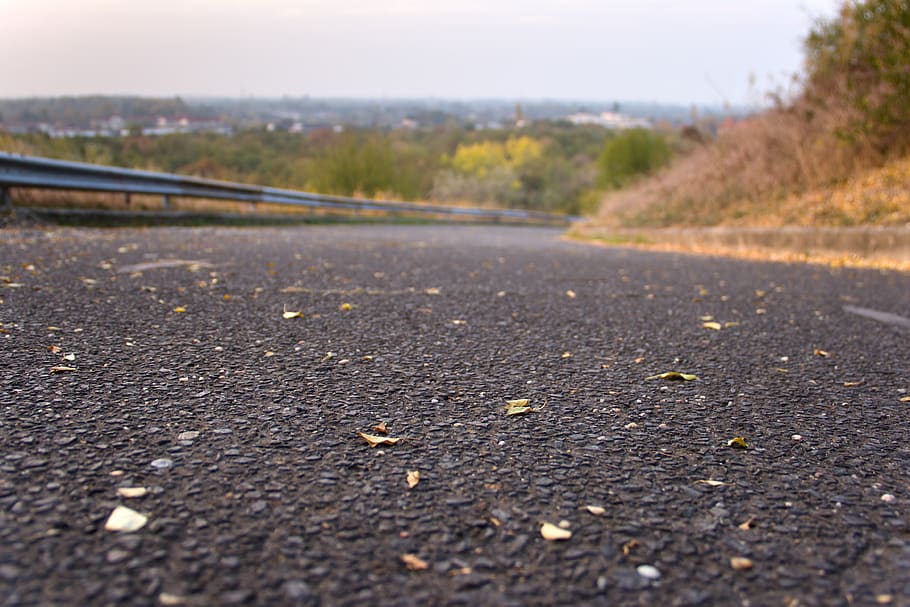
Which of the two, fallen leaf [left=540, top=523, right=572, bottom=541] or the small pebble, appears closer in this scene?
the small pebble

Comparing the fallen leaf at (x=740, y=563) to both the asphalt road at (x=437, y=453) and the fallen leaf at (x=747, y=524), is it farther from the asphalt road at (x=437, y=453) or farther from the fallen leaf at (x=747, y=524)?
the fallen leaf at (x=747, y=524)

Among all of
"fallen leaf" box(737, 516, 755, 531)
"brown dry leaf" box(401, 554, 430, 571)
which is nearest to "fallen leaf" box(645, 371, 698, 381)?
"fallen leaf" box(737, 516, 755, 531)

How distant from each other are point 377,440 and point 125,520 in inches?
34.2

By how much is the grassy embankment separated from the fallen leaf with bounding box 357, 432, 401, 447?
858 centimetres

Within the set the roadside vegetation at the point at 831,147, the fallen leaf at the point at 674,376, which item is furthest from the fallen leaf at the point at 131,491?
the roadside vegetation at the point at 831,147

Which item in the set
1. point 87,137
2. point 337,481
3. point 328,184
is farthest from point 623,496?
point 328,184

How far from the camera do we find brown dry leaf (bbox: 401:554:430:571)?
176 centimetres

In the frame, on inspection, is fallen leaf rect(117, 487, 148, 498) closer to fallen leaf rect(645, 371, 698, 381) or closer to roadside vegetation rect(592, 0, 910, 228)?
fallen leaf rect(645, 371, 698, 381)

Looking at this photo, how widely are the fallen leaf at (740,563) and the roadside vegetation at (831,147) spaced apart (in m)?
9.03

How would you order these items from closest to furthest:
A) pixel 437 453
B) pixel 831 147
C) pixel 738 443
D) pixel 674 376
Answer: pixel 437 453, pixel 738 443, pixel 674 376, pixel 831 147

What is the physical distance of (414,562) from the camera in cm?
178

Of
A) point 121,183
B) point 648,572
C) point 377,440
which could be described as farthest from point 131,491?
point 121,183

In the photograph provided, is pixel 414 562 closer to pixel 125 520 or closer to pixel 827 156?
pixel 125 520

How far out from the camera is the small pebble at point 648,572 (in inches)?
69.5
